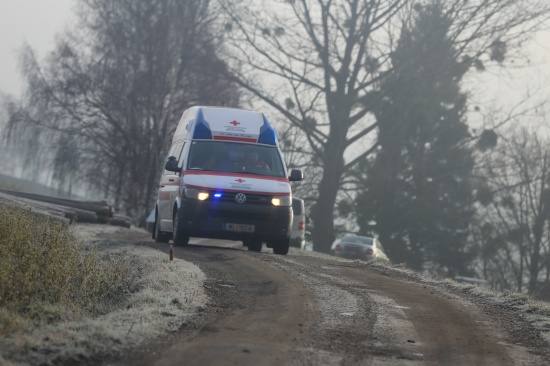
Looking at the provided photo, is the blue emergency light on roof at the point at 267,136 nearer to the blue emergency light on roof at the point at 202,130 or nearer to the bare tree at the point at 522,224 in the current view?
the blue emergency light on roof at the point at 202,130

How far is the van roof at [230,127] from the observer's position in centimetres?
1967

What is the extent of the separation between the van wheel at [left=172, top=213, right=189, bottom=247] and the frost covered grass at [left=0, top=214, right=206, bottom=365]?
16.4 ft

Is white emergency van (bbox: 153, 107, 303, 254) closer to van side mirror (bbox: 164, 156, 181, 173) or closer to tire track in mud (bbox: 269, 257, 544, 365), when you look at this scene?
van side mirror (bbox: 164, 156, 181, 173)

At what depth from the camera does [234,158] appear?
1933cm

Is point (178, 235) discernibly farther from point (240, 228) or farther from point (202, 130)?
point (202, 130)

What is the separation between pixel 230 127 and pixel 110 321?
11.0 m

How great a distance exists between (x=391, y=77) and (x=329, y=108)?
128 inches

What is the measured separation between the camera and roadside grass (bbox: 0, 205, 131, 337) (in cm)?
945

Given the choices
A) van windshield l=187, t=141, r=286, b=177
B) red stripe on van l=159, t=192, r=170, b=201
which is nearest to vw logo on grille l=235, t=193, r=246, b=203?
van windshield l=187, t=141, r=286, b=177

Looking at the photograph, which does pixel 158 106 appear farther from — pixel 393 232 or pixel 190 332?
pixel 190 332

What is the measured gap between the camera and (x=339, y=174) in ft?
150

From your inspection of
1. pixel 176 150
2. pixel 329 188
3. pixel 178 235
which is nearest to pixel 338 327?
pixel 178 235

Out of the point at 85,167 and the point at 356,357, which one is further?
the point at 85,167

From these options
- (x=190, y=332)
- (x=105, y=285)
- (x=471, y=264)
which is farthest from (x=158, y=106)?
(x=190, y=332)
